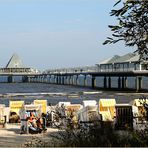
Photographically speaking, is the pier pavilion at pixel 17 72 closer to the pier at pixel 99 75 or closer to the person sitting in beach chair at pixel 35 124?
the pier at pixel 99 75

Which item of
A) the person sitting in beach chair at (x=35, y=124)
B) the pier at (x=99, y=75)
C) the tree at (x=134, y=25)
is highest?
the pier at (x=99, y=75)

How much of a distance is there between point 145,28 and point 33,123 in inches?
380

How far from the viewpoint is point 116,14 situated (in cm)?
832

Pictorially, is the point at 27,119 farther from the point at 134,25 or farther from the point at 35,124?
the point at 134,25

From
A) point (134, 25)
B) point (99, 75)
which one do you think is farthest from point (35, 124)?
point (99, 75)

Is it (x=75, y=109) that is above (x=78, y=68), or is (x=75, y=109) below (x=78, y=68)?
below

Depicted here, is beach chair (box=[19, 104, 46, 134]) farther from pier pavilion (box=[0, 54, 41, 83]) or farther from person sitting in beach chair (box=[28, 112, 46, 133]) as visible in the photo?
pier pavilion (box=[0, 54, 41, 83])

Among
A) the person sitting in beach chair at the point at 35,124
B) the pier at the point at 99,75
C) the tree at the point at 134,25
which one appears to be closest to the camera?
the tree at the point at 134,25

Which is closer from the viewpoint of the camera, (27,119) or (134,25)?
(134,25)

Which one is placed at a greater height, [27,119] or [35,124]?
[27,119]

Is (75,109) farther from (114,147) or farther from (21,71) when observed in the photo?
(21,71)

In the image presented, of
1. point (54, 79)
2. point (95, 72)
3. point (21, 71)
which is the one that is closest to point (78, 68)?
point (95, 72)

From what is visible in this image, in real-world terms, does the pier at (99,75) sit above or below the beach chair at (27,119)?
above

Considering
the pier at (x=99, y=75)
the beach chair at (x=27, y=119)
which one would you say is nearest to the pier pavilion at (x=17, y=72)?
the pier at (x=99, y=75)
